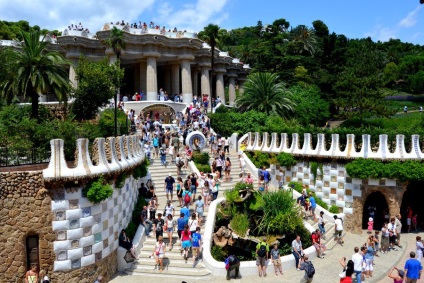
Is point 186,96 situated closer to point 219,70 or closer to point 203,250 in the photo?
point 219,70

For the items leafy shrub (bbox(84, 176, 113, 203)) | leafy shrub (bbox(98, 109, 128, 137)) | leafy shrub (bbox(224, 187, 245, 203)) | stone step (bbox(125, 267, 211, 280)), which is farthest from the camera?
leafy shrub (bbox(98, 109, 128, 137))

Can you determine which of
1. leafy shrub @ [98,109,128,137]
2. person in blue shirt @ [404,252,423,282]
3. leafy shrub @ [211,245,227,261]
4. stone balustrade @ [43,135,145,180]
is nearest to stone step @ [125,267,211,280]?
leafy shrub @ [211,245,227,261]

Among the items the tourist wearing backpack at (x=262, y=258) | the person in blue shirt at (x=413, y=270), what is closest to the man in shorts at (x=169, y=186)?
the tourist wearing backpack at (x=262, y=258)

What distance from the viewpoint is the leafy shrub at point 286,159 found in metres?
26.3

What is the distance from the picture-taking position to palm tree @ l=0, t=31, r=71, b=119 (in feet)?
83.8

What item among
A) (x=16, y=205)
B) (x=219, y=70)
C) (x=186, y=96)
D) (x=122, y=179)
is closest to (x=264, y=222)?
(x=122, y=179)

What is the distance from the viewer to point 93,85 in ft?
98.1

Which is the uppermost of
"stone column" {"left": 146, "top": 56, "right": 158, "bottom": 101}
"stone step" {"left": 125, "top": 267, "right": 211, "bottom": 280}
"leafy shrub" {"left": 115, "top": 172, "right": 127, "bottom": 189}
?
"stone column" {"left": 146, "top": 56, "right": 158, "bottom": 101}

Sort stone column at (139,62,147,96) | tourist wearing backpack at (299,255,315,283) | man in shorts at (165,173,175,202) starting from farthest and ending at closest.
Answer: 1. stone column at (139,62,147,96)
2. man in shorts at (165,173,175,202)
3. tourist wearing backpack at (299,255,315,283)

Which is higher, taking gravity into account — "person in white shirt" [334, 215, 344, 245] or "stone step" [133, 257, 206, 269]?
"person in white shirt" [334, 215, 344, 245]

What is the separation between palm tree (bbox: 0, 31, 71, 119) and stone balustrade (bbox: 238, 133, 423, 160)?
13728 millimetres

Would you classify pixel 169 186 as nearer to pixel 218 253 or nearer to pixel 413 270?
pixel 218 253

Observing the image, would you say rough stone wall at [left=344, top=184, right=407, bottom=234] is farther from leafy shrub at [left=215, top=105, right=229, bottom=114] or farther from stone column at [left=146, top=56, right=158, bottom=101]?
stone column at [left=146, top=56, right=158, bottom=101]

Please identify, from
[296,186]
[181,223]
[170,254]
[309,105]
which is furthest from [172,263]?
[309,105]
